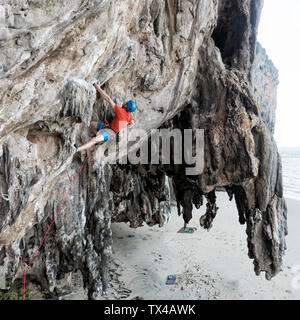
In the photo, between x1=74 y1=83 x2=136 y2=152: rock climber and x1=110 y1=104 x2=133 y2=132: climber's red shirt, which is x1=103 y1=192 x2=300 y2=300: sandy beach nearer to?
x1=74 y1=83 x2=136 y2=152: rock climber

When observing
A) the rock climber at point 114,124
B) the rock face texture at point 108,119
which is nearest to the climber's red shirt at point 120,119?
the rock climber at point 114,124

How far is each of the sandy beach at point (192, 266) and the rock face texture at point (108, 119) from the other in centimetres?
259

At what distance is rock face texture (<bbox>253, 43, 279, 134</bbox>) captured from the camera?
30672 millimetres

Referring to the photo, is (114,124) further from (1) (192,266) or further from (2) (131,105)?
(1) (192,266)

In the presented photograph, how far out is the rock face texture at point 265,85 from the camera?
30.7 m

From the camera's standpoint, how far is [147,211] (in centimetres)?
1225

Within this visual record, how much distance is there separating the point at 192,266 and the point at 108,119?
32.9ft

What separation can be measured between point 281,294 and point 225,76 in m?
9.77

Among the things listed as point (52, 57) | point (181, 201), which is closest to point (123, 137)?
point (52, 57)

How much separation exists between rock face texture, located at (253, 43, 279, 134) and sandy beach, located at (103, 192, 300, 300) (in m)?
17.7

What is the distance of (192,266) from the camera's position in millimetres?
13820

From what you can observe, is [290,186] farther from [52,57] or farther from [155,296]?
[52,57]

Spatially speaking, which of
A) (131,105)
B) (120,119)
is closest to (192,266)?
(120,119)

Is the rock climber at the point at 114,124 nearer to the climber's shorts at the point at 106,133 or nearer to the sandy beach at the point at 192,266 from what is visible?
the climber's shorts at the point at 106,133
